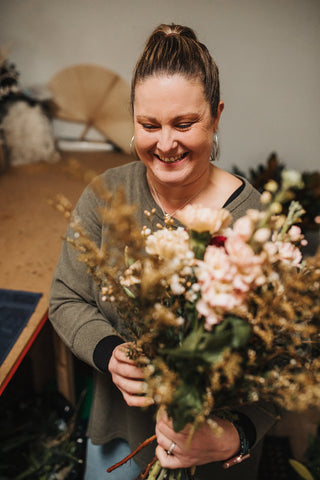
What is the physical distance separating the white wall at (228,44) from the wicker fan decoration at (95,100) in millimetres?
75

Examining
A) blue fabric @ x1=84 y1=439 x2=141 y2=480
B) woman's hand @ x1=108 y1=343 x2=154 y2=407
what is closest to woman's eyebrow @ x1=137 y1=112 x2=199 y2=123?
woman's hand @ x1=108 y1=343 x2=154 y2=407

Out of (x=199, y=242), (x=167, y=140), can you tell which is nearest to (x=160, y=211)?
(x=167, y=140)

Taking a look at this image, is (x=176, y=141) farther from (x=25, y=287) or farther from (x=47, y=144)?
(x=47, y=144)

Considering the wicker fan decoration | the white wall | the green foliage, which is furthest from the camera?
the wicker fan decoration

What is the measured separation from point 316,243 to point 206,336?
2.05 meters

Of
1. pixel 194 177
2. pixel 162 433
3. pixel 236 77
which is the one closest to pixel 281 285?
pixel 162 433

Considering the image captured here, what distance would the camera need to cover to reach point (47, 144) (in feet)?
6.78

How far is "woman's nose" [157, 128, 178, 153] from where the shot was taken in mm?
826

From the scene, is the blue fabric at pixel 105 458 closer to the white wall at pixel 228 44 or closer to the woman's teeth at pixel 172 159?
the woman's teeth at pixel 172 159

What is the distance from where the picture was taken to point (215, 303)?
1.53 ft

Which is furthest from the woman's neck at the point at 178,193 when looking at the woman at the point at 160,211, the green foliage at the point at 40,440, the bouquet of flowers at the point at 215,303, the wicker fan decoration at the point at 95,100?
the wicker fan decoration at the point at 95,100

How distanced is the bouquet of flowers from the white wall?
1.70 metres

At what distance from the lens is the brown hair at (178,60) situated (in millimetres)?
816

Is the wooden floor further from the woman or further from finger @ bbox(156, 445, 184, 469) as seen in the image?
finger @ bbox(156, 445, 184, 469)
